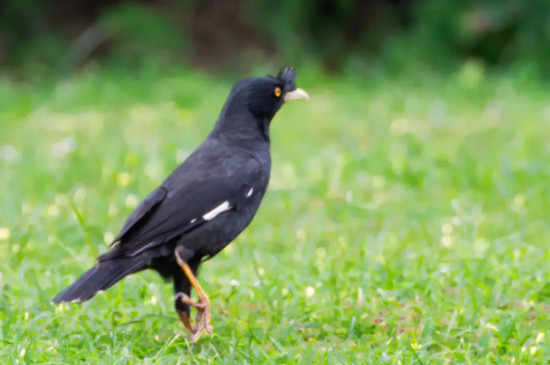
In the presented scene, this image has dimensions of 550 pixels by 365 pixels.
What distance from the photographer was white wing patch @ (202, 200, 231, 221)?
159 inches

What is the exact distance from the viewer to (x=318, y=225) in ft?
20.2

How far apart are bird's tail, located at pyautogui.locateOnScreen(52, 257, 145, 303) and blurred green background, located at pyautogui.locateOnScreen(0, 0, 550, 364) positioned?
0.23 m

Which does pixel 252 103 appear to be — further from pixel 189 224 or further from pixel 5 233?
pixel 5 233

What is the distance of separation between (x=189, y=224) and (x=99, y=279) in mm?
433

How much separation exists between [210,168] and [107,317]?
2.63ft

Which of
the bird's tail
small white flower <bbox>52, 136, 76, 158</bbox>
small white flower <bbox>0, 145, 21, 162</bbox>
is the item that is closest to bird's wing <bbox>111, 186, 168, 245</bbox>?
the bird's tail

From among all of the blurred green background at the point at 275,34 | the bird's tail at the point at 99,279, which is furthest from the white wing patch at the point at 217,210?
the blurred green background at the point at 275,34

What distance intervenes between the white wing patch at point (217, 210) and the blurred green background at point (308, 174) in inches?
19.5

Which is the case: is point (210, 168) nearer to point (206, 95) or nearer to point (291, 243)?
point (291, 243)

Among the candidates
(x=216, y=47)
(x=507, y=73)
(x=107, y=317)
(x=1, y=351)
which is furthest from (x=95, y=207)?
(x=216, y=47)

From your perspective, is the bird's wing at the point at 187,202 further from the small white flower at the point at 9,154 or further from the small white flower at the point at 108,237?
the small white flower at the point at 9,154

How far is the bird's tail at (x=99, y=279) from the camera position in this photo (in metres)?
3.79

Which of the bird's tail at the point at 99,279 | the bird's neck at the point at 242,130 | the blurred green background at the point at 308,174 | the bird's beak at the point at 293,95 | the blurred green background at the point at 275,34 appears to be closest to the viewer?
the bird's tail at the point at 99,279

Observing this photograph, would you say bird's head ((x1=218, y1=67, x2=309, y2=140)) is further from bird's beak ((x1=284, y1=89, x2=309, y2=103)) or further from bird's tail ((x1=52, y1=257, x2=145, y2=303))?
bird's tail ((x1=52, y1=257, x2=145, y2=303))
